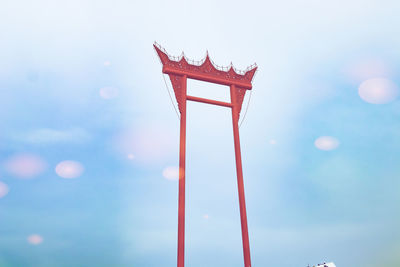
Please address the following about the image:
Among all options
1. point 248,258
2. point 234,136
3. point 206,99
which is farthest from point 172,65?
point 248,258

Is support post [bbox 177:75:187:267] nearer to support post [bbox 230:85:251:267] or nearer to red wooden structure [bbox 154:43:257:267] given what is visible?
red wooden structure [bbox 154:43:257:267]

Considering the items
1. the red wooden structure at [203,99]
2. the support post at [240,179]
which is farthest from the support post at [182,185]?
the support post at [240,179]

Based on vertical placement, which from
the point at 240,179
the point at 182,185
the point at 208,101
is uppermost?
the point at 208,101

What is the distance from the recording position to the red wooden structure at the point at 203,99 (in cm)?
831

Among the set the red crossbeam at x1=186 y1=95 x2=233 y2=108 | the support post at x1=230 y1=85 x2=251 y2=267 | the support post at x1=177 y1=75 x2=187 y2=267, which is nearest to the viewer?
the support post at x1=177 y1=75 x2=187 y2=267

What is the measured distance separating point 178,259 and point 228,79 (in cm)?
566

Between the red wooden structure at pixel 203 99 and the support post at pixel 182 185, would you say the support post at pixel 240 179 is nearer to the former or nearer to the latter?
the red wooden structure at pixel 203 99

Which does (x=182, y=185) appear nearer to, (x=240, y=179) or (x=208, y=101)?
(x=240, y=179)

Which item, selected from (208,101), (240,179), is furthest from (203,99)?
(240,179)

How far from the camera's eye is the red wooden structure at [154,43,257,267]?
831 cm

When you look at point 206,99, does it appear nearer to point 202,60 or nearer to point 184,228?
point 202,60

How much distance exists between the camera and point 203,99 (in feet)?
32.2

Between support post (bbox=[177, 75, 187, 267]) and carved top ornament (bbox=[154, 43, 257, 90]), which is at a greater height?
carved top ornament (bbox=[154, 43, 257, 90])

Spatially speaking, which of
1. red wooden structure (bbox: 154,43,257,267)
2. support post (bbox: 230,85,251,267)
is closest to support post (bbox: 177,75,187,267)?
red wooden structure (bbox: 154,43,257,267)
